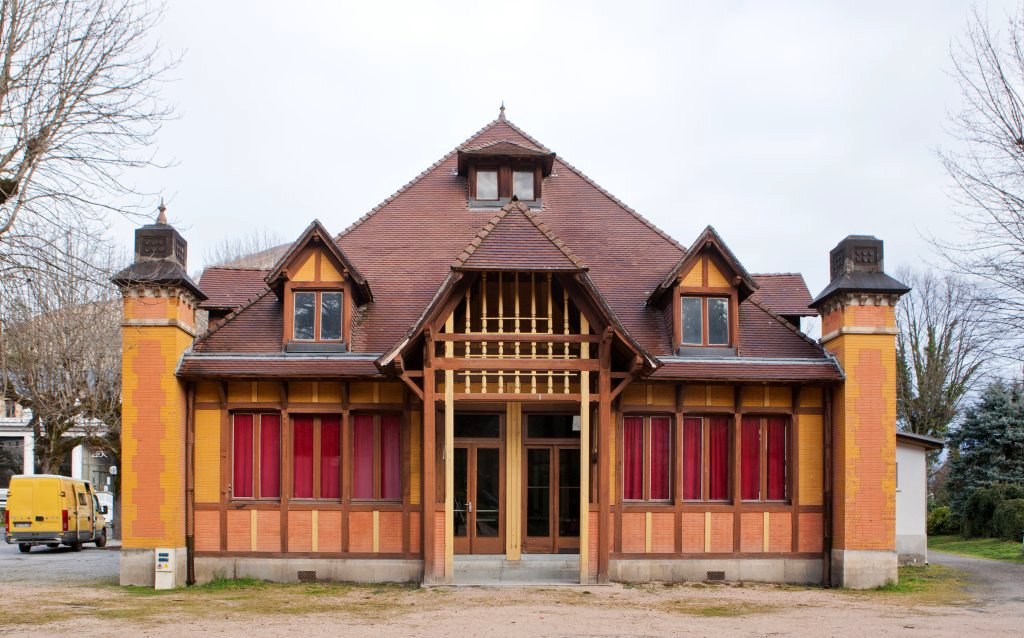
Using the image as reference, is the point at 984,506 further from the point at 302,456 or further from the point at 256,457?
the point at 256,457

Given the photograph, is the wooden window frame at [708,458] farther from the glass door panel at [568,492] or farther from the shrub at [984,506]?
the shrub at [984,506]

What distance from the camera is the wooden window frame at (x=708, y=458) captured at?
20453 mm

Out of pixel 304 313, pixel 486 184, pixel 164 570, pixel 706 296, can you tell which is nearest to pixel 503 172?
pixel 486 184

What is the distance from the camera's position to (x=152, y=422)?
19.5 metres

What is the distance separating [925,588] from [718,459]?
4.46 m

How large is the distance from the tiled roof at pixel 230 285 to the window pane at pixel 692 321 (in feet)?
29.5

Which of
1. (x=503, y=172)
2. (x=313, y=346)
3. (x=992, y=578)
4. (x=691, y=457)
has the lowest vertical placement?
(x=992, y=578)

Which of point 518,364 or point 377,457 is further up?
point 518,364

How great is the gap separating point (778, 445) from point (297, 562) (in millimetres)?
9446

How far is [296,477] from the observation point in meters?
20.2

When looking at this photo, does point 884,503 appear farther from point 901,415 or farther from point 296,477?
point 901,415

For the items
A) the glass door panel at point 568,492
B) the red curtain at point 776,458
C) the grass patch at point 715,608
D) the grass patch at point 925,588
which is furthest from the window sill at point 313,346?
the grass patch at point 925,588

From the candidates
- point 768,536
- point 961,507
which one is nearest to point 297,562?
point 768,536

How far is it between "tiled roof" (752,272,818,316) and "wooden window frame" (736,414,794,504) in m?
3.03
